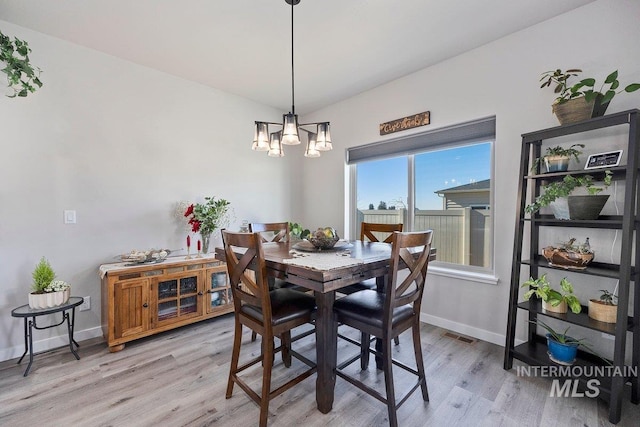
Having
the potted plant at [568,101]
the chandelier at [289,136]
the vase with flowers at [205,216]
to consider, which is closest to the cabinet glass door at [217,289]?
the vase with flowers at [205,216]

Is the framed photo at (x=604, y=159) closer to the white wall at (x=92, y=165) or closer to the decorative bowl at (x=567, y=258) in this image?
the decorative bowl at (x=567, y=258)

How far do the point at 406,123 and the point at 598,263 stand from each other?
198cm

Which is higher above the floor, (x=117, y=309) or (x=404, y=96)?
(x=404, y=96)

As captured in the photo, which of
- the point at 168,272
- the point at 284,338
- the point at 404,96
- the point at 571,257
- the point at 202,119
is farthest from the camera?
the point at 202,119

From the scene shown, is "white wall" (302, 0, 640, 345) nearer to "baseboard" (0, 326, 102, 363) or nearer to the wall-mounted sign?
the wall-mounted sign

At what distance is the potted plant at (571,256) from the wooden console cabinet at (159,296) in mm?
2815

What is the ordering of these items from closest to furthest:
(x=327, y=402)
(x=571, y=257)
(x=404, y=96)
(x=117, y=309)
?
1. (x=327, y=402)
2. (x=571, y=257)
3. (x=117, y=309)
4. (x=404, y=96)

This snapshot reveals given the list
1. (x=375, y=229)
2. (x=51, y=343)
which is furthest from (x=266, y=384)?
(x=51, y=343)

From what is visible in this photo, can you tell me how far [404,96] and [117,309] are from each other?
342cm

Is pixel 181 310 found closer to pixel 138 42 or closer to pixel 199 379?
pixel 199 379

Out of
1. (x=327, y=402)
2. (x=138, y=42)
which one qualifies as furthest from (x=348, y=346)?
(x=138, y=42)

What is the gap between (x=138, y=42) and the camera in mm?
2373

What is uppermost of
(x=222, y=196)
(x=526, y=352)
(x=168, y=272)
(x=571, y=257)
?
(x=222, y=196)

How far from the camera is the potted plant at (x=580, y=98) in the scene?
1.65 m
